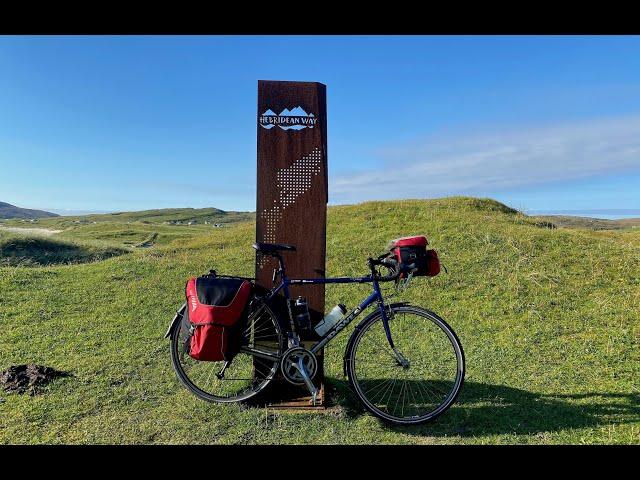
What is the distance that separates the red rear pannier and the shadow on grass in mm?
1505

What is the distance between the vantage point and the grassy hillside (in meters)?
4.07

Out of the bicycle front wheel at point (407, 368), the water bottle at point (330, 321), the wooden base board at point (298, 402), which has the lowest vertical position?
the wooden base board at point (298, 402)

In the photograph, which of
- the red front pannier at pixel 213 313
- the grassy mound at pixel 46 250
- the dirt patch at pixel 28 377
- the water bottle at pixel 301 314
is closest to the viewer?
the red front pannier at pixel 213 313

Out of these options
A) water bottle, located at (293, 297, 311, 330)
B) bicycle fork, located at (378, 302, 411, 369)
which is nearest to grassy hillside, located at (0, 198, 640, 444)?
bicycle fork, located at (378, 302, 411, 369)

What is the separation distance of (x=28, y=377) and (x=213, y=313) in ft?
9.06

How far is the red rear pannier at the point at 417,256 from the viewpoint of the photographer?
4199 millimetres

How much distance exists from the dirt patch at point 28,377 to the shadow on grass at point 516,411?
3.40 metres

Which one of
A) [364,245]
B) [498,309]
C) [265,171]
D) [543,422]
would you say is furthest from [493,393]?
[364,245]

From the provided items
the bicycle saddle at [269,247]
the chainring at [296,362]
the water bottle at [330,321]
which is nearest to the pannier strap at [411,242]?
the water bottle at [330,321]

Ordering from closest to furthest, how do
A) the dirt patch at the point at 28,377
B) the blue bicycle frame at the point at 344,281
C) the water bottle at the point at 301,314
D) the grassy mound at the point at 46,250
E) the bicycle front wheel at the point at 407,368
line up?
1. the bicycle front wheel at the point at 407,368
2. the blue bicycle frame at the point at 344,281
3. the water bottle at the point at 301,314
4. the dirt patch at the point at 28,377
5. the grassy mound at the point at 46,250

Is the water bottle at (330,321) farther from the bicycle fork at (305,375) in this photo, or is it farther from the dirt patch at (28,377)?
the dirt patch at (28,377)

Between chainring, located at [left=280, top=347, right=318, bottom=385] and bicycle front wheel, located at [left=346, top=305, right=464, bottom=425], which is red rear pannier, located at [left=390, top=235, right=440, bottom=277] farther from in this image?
chainring, located at [left=280, top=347, right=318, bottom=385]

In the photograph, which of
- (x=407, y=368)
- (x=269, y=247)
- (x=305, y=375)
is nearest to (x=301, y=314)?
(x=305, y=375)

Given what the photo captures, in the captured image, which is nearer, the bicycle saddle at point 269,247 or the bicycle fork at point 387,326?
the bicycle fork at point 387,326
